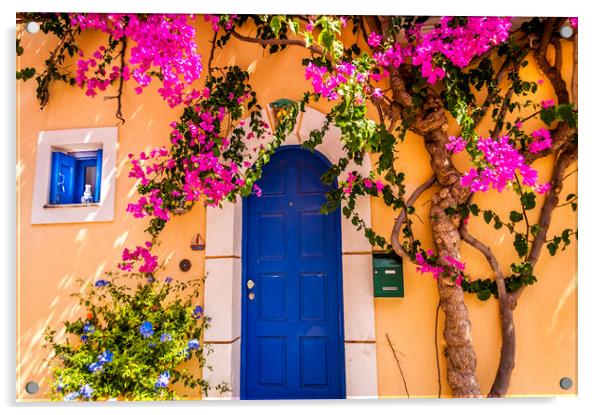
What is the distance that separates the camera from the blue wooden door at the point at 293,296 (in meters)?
2.31

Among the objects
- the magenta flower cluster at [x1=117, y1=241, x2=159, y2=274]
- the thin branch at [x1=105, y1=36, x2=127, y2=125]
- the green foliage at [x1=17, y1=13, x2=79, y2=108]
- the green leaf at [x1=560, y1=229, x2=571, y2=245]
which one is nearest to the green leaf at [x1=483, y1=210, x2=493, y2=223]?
the green leaf at [x1=560, y1=229, x2=571, y2=245]

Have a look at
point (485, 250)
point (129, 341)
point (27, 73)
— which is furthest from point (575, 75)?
point (27, 73)

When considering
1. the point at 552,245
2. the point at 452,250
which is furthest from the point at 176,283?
the point at 552,245

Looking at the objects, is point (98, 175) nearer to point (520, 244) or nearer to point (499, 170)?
point (499, 170)

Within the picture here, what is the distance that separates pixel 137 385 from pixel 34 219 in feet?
3.88

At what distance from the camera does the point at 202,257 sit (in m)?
2.39

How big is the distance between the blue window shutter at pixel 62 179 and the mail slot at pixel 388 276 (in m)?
1.92

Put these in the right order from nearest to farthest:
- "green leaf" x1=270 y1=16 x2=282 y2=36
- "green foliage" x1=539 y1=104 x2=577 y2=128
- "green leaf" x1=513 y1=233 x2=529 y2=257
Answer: "green leaf" x1=270 y1=16 x2=282 y2=36
"green foliage" x1=539 y1=104 x2=577 y2=128
"green leaf" x1=513 y1=233 x2=529 y2=257

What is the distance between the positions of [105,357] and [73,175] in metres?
1.17

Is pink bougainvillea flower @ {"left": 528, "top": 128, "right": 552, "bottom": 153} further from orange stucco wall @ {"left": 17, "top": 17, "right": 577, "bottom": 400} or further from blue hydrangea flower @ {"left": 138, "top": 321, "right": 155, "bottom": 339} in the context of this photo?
blue hydrangea flower @ {"left": 138, "top": 321, "right": 155, "bottom": 339}

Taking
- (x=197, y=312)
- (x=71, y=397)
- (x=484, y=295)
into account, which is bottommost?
(x=71, y=397)

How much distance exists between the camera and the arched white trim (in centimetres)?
219

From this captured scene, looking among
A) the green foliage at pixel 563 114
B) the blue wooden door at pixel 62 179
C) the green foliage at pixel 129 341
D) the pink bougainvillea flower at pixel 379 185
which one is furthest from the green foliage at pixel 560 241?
the blue wooden door at pixel 62 179

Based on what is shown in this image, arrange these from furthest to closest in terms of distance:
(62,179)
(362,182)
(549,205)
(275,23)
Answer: (62,179), (362,182), (549,205), (275,23)
